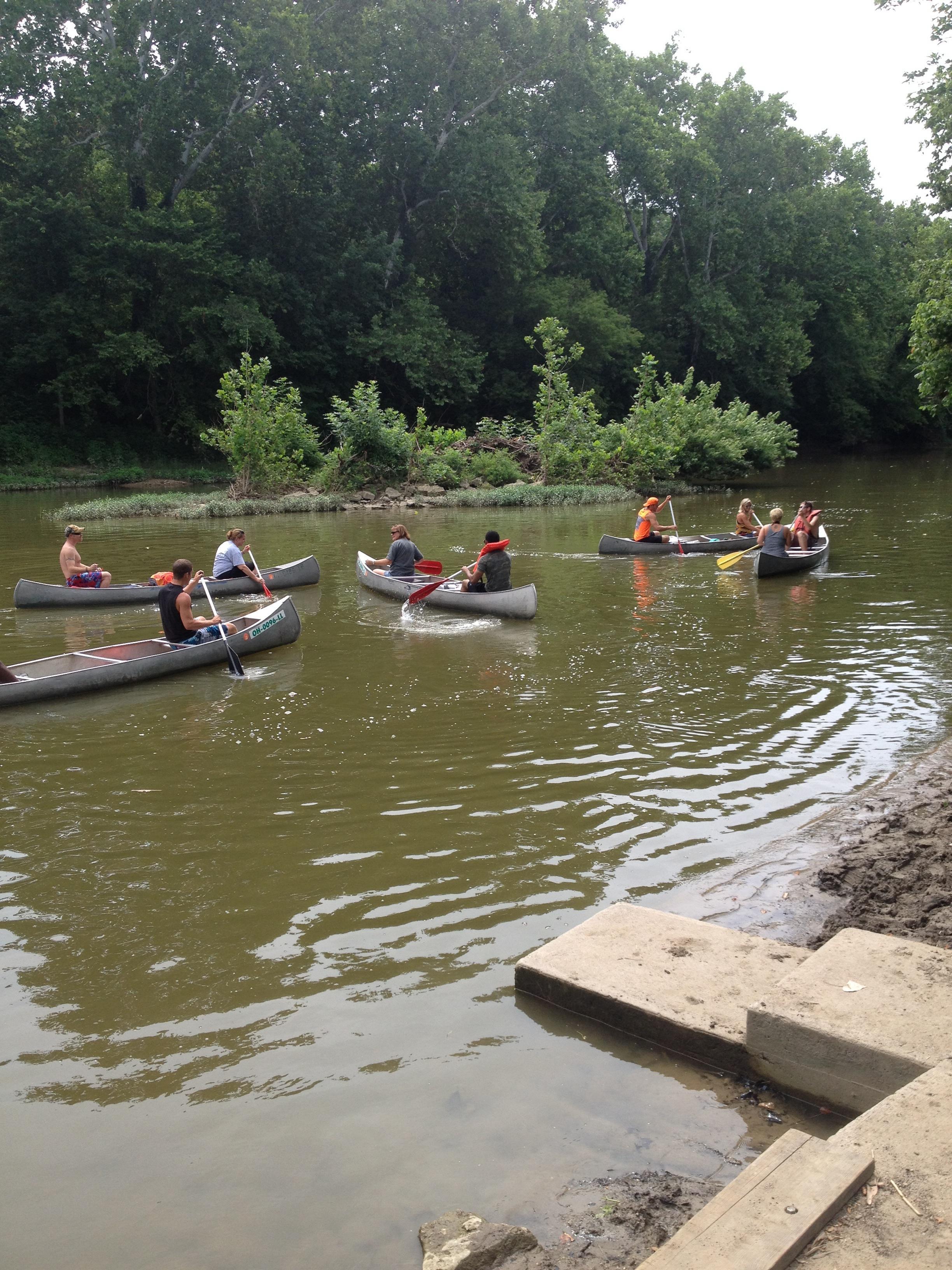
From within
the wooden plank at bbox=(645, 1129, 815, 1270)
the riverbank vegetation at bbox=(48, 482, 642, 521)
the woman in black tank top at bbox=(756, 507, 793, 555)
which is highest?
the riverbank vegetation at bbox=(48, 482, 642, 521)

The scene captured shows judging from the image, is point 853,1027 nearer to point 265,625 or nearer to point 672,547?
point 265,625

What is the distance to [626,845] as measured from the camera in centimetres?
659

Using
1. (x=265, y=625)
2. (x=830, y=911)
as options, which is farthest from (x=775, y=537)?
(x=830, y=911)

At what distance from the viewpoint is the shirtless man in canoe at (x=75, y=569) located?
1588 cm

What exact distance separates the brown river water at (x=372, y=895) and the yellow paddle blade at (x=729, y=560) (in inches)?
197

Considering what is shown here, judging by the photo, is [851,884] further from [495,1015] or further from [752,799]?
[495,1015]

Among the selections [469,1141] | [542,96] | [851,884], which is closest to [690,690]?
[851,884]

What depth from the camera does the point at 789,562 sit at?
1753 cm

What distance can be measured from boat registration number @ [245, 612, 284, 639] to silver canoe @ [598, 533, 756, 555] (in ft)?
29.1

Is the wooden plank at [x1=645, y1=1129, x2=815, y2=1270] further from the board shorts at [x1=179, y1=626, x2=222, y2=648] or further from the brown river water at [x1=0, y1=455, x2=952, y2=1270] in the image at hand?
the board shorts at [x1=179, y1=626, x2=222, y2=648]

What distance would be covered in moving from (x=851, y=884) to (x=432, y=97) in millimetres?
45993

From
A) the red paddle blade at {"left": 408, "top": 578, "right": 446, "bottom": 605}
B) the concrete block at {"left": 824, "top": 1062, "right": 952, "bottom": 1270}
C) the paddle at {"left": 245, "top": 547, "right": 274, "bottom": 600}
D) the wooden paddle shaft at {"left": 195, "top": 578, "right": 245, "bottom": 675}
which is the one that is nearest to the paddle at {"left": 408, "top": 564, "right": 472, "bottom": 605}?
the red paddle blade at {"left": 408, "top": 578, "right": 446, "bottom": 605}

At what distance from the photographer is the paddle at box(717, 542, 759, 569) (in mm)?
18812

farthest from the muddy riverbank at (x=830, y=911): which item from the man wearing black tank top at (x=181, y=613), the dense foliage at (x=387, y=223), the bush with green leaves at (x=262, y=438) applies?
the dense foliage at (x=387, y=223)
